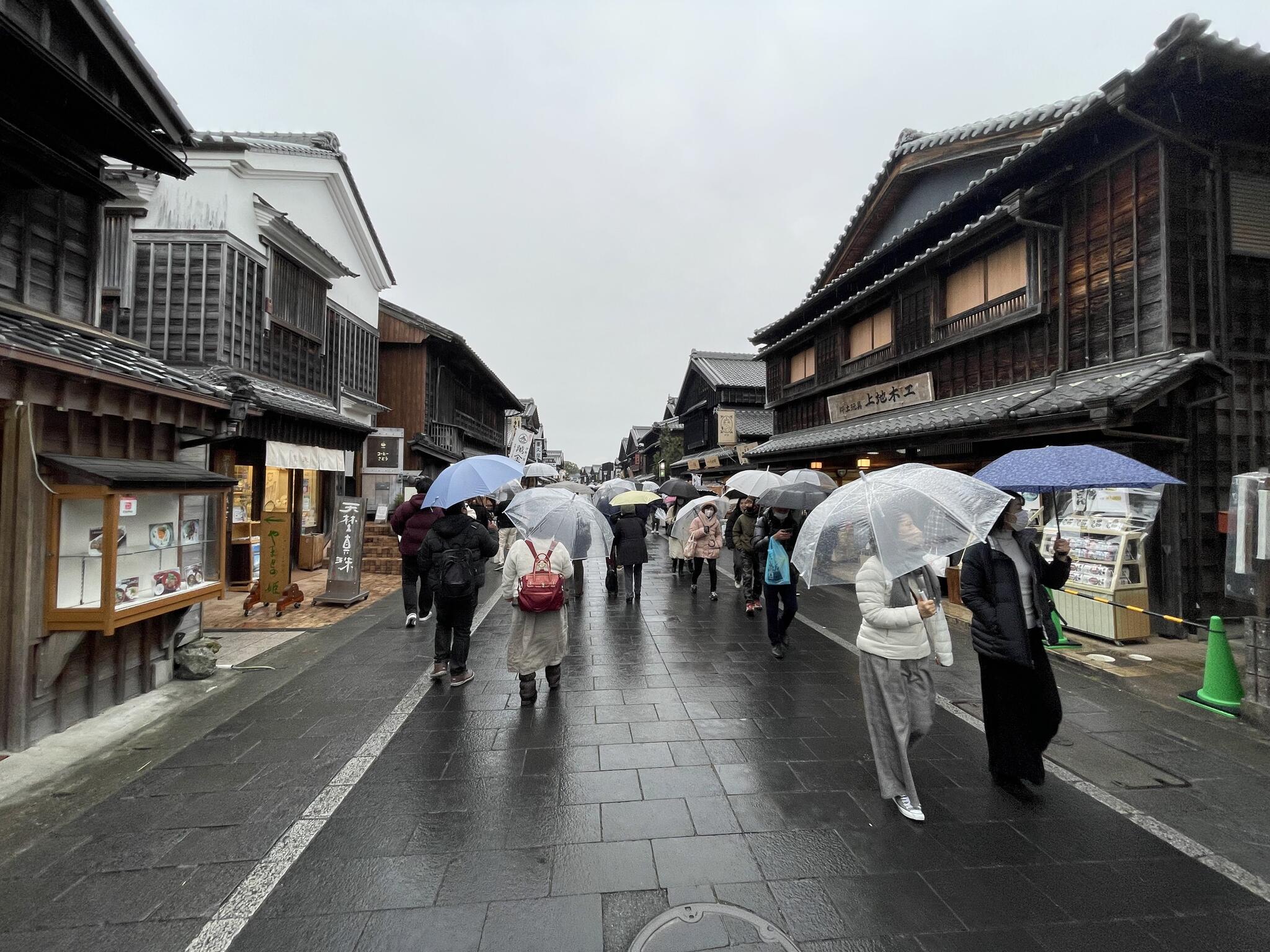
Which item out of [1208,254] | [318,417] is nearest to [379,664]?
[318,417]

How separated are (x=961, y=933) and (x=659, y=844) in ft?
5.17

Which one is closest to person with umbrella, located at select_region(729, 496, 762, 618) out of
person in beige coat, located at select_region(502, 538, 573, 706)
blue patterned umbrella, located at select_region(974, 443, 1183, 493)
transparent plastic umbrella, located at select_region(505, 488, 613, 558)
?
transparent plastic umbrella, located at select_region(505, 488, 613, 558)

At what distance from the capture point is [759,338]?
21094mm

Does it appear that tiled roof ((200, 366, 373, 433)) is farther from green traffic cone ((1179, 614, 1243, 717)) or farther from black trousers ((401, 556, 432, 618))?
green traffic cone ((1179, 614, 1243, 717))

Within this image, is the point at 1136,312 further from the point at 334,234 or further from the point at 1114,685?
the point at 334,234

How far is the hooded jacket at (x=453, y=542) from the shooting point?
5.69m

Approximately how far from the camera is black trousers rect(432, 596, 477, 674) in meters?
5.80

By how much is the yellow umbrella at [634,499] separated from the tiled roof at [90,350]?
20.5ft

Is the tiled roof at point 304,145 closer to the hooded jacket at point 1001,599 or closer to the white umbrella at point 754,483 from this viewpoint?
the white umbrella at point 754,483

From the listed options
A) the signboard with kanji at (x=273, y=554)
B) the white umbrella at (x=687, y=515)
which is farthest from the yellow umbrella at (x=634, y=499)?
the signboard with kanji at (x=273, y=554)

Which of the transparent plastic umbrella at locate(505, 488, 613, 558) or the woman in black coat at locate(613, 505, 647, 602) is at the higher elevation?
the transparent plastic umbrella at locate(505, 488, 613, 558)

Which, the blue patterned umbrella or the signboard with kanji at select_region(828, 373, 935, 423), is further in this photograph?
the signboard with kanji at select_region(828, 373, 935, 423)

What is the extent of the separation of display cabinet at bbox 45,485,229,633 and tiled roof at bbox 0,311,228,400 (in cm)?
105

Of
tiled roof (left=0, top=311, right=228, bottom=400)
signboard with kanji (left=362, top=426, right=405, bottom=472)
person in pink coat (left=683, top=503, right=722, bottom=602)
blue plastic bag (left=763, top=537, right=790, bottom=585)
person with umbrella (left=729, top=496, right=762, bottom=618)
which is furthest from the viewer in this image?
signboard with kanji (left=362, top=426, right=405, bottom=472)
